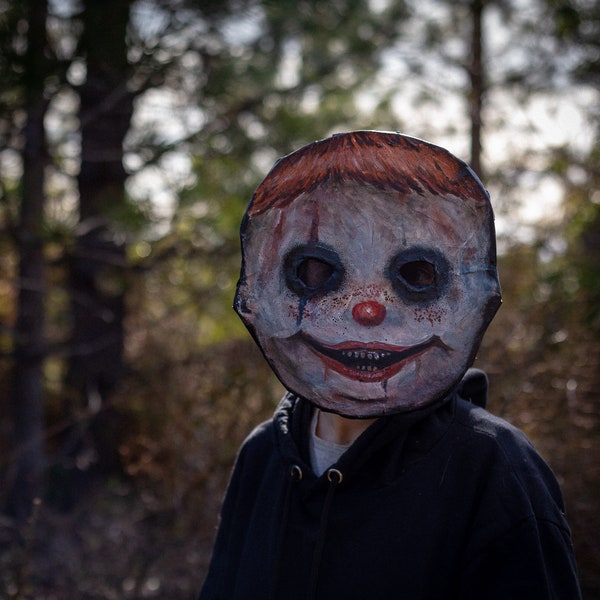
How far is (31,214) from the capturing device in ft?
15.6

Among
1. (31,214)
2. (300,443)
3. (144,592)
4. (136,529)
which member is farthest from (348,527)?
(31,214)

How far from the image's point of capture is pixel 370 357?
1431 mm

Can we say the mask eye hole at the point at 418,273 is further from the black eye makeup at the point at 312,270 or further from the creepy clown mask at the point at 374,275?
the black eye makeup at the point at 312,270

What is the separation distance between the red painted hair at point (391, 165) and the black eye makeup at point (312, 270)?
5.4 inches

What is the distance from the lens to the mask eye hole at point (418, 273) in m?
1.44

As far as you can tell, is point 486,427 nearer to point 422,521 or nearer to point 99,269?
point 422,521

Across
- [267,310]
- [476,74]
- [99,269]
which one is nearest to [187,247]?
[99,269]

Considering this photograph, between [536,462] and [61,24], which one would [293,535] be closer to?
[536,462]

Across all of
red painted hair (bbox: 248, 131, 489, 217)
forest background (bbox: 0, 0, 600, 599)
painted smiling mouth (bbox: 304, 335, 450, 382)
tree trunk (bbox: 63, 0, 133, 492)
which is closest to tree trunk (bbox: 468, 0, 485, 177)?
forest background (bbox: 0, 0, 600, 599)

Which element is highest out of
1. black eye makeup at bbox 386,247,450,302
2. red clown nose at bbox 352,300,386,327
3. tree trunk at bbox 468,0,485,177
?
tree trunk at bbox 468,0,485,177

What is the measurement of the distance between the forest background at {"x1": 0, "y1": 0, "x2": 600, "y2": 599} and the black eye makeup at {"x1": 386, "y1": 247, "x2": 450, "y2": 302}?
84.7 inches

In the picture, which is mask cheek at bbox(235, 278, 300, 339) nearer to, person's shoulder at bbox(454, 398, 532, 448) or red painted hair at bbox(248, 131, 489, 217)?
red painted hair at bbox(248, 131, 489, 217)

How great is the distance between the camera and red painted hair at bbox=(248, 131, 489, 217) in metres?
1.41

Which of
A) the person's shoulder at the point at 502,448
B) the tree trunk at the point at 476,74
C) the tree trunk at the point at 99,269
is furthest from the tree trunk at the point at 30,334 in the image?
the person's shoulder at the point at 502,448
